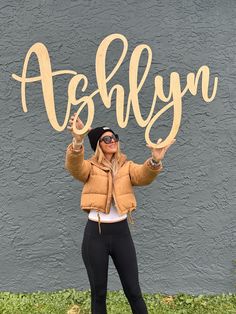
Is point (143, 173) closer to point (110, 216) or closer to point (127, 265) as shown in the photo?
point (110, 216)

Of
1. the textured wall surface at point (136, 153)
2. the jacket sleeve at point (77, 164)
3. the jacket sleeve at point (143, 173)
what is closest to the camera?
the jacket sleeve at point (77, 164)

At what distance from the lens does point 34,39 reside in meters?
3.77

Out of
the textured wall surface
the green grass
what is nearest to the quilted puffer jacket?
the textured wall surface

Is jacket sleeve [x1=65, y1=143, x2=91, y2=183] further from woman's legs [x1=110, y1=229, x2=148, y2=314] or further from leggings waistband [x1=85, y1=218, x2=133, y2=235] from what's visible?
woman's legs [x1=110, y1=229, x2=148, y2=314]

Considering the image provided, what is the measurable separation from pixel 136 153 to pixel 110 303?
1.48 meters

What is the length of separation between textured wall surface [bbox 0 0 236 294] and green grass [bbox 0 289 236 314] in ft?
0.29

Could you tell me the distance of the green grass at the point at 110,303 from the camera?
3.84m

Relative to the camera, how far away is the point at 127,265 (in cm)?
296

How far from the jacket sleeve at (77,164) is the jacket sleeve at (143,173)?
330 mm

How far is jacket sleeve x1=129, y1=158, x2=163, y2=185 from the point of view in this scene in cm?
284

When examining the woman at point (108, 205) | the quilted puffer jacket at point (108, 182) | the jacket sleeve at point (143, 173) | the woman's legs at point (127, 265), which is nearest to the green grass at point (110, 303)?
the woman's legs at point (127, 265)

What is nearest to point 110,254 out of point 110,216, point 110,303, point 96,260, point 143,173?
point 96,260

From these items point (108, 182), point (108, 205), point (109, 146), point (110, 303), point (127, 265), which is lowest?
point (110, 303)

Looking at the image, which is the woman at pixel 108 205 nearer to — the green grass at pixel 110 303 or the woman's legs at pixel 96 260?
the woman's legs at pixel 96 260
